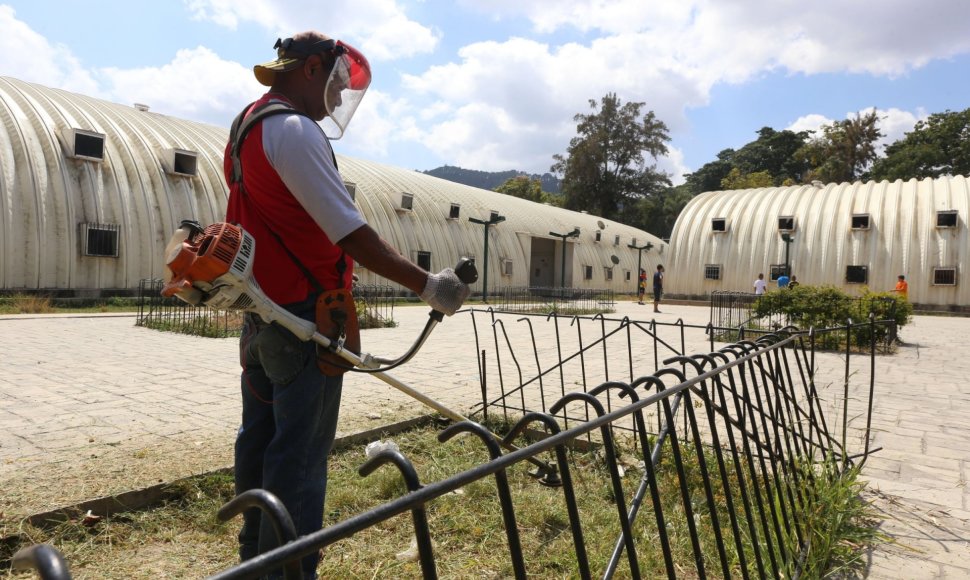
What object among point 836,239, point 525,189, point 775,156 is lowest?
point 836,239

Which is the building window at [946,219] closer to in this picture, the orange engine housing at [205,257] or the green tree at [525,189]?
the orange engine housing at [205,257]

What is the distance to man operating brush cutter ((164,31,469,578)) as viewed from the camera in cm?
210

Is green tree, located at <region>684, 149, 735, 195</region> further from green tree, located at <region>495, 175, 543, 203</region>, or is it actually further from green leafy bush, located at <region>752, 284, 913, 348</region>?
green leafy bush, located at <region>752, 284, 913, 348</region>

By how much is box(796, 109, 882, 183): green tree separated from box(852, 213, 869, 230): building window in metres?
24.3

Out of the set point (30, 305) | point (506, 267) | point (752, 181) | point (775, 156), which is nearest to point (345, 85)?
point (30, 305)

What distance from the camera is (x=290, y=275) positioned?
2268 mm

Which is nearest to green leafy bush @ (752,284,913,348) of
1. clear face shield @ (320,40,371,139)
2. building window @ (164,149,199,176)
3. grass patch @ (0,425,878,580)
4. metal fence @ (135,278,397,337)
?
metal fence @ (135,278,397,337)

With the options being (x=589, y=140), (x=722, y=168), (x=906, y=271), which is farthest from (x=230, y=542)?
(x=722, y=168)

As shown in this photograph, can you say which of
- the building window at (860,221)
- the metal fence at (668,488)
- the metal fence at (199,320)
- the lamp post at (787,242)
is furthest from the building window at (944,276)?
the metal fence at (668,488)

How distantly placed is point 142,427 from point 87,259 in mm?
16719

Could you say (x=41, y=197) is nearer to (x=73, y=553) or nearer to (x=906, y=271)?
(x=73, y=553)

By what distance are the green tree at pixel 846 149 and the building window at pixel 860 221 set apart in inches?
955

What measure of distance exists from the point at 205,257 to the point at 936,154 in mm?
58596

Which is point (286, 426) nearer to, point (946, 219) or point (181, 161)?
point (181, 161)
